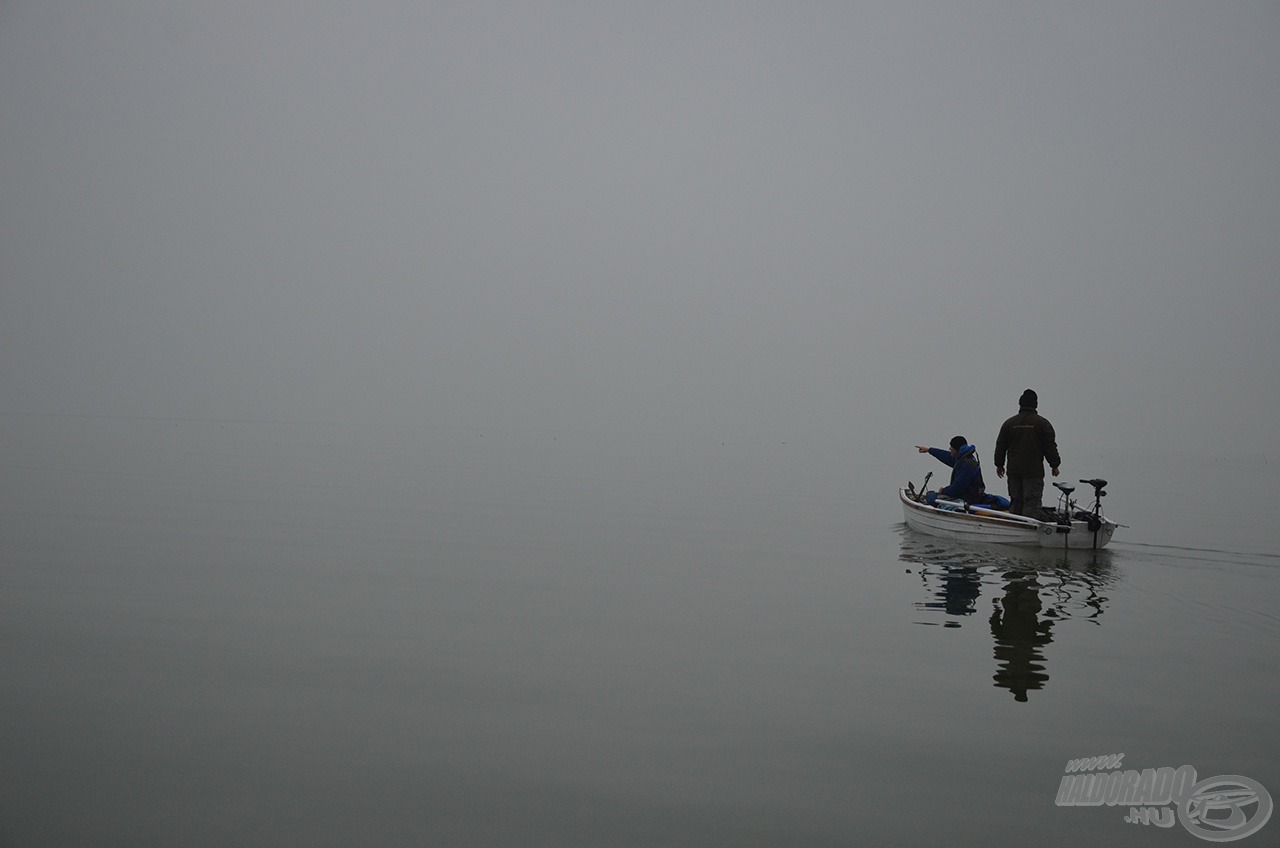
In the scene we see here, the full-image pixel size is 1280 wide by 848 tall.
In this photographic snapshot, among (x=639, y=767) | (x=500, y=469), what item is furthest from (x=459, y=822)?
(x=500, y=469)

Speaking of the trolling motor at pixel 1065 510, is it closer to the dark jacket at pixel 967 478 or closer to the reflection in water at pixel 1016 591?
A: the reflection in water at pixel 1016 591

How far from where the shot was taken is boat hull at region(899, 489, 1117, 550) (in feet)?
58.2

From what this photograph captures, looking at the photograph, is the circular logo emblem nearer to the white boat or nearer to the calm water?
the calm water

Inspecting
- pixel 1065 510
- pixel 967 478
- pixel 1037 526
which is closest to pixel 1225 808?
pixel 1037 526

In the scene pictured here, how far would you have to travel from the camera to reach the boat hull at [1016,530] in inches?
698

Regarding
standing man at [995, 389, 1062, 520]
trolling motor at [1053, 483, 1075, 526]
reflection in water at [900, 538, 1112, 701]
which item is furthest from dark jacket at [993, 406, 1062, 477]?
reflection in water at [900, 538, 1112, 701]

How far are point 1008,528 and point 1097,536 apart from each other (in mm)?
1690

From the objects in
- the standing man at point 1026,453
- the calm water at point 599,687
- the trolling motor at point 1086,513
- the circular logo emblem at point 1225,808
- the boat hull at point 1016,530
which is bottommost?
the circular logo emblem at point 1225,808

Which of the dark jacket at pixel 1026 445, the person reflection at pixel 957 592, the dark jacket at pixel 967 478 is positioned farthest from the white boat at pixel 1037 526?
the person reflection at pixel 957 592

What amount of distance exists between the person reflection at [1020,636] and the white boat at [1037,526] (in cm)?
297

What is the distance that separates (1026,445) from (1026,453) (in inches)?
6.7

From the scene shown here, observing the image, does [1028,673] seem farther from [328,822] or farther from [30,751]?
[30,751]

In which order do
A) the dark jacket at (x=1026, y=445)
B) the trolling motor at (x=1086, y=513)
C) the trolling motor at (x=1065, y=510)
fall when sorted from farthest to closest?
the dark jacket at (x=1026, y=445) → the trolling motor at (x=1065, y=510) → the trolling motor at (x=1086, y=513)

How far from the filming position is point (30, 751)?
21.8ft
